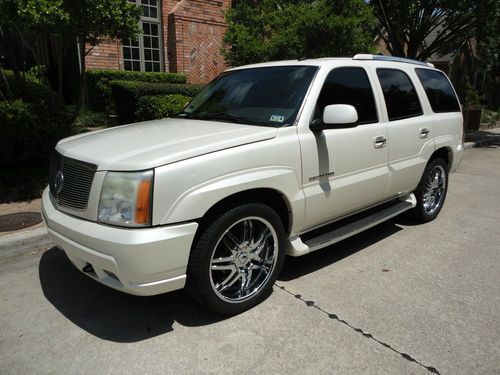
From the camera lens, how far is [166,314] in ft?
11.1

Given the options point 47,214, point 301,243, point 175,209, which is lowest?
point 301,243

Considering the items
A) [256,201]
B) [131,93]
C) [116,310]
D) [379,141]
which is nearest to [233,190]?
[256,201]

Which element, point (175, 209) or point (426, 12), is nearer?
→ point (175, 209)

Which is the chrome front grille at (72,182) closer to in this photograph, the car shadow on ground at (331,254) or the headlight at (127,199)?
the headlight at (127,199)

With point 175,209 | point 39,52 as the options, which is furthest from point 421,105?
point 39,52

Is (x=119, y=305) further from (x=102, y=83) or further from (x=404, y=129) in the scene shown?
(x=102, y=83)

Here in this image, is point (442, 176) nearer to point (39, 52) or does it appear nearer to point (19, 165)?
point (19, 165)

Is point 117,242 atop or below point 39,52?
below

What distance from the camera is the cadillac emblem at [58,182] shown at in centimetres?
326

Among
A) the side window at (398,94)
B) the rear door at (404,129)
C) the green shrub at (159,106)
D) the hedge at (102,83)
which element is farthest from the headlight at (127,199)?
the hedge at (102,83)

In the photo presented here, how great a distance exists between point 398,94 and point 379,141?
77 cm

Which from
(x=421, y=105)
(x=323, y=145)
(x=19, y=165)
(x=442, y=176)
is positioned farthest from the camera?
(x=19, y=165)

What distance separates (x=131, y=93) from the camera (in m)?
10.1

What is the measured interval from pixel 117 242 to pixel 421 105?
3.81 metres
